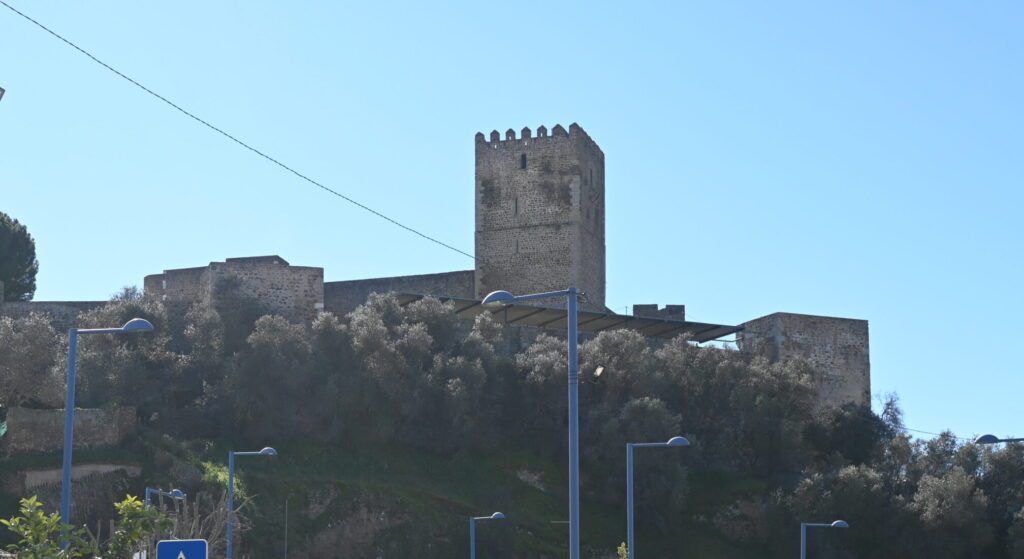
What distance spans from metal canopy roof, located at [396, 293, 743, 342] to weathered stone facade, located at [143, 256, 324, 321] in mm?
3760

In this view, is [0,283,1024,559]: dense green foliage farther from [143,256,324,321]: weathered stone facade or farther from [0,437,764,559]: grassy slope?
[143,256,324,321]: weathered stone facade

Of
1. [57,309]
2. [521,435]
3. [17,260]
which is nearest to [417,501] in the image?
[521,435]

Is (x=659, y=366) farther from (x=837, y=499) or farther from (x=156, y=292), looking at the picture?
(x=156, y=292)

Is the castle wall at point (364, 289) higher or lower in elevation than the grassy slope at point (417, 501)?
higher

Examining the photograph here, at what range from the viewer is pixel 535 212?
59375 mm

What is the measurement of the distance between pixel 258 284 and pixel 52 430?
11772 millimetres

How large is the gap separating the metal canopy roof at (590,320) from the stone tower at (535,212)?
376cm

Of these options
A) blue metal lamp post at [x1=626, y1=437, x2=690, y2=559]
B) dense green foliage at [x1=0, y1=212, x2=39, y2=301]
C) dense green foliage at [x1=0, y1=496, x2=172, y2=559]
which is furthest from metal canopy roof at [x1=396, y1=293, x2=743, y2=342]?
dense green foliage at [x1=0, y1=496, x2=172, y2=559]

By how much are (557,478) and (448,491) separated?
4232mm

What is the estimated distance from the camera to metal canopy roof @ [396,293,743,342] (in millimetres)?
52469

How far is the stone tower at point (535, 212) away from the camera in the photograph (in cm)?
5875

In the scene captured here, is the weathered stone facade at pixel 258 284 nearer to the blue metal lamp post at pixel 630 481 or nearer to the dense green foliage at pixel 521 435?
the dense green foliage at pixel 521 435

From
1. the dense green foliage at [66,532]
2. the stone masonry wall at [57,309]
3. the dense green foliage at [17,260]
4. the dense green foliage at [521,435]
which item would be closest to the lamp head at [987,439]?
the dense green foliage at [521,435]

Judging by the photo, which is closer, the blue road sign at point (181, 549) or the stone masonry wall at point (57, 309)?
the blue road sign at point (181, 549)
